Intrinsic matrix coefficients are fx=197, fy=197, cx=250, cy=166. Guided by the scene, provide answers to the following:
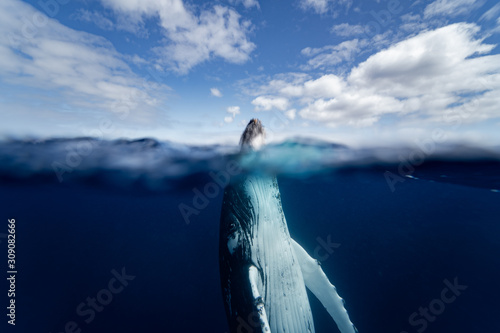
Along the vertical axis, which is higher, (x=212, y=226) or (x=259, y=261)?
(x=259, y=261)

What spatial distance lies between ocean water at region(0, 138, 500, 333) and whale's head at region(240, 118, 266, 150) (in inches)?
19.6

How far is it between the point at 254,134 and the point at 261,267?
2.48 m

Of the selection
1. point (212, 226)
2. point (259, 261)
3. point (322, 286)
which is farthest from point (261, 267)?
point (212, 226)

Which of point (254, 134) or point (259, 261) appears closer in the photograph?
point (259, 261)

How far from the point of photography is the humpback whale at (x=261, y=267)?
300cm

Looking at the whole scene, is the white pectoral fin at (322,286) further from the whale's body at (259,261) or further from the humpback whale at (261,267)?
the whale's body at (259,261)

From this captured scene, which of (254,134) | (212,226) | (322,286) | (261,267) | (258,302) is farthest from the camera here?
(212,226)

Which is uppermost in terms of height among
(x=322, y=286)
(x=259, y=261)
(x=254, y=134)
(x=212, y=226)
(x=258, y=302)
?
(x=254, y=134)

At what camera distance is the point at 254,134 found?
13.4 ft

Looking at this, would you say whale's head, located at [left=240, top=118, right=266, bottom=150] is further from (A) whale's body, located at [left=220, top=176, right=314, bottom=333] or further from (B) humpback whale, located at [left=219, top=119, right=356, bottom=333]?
(A) whale's body, located at [left=220, top=176, right=314, bottom=333]

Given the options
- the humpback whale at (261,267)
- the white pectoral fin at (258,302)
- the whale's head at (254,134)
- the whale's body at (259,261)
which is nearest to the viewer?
the white pectoral fin at (258,302)

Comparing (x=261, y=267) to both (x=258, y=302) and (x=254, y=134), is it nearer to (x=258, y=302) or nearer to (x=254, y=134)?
(x=258, y=302)

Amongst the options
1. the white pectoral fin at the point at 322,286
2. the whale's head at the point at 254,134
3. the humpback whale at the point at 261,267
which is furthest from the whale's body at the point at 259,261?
the whale's head at the point at 254,134

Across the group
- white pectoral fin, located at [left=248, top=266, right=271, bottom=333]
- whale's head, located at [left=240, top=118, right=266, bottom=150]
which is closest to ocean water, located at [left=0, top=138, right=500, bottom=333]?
whale's head, located at [left=240, top=118, right=266, bottom=150]
